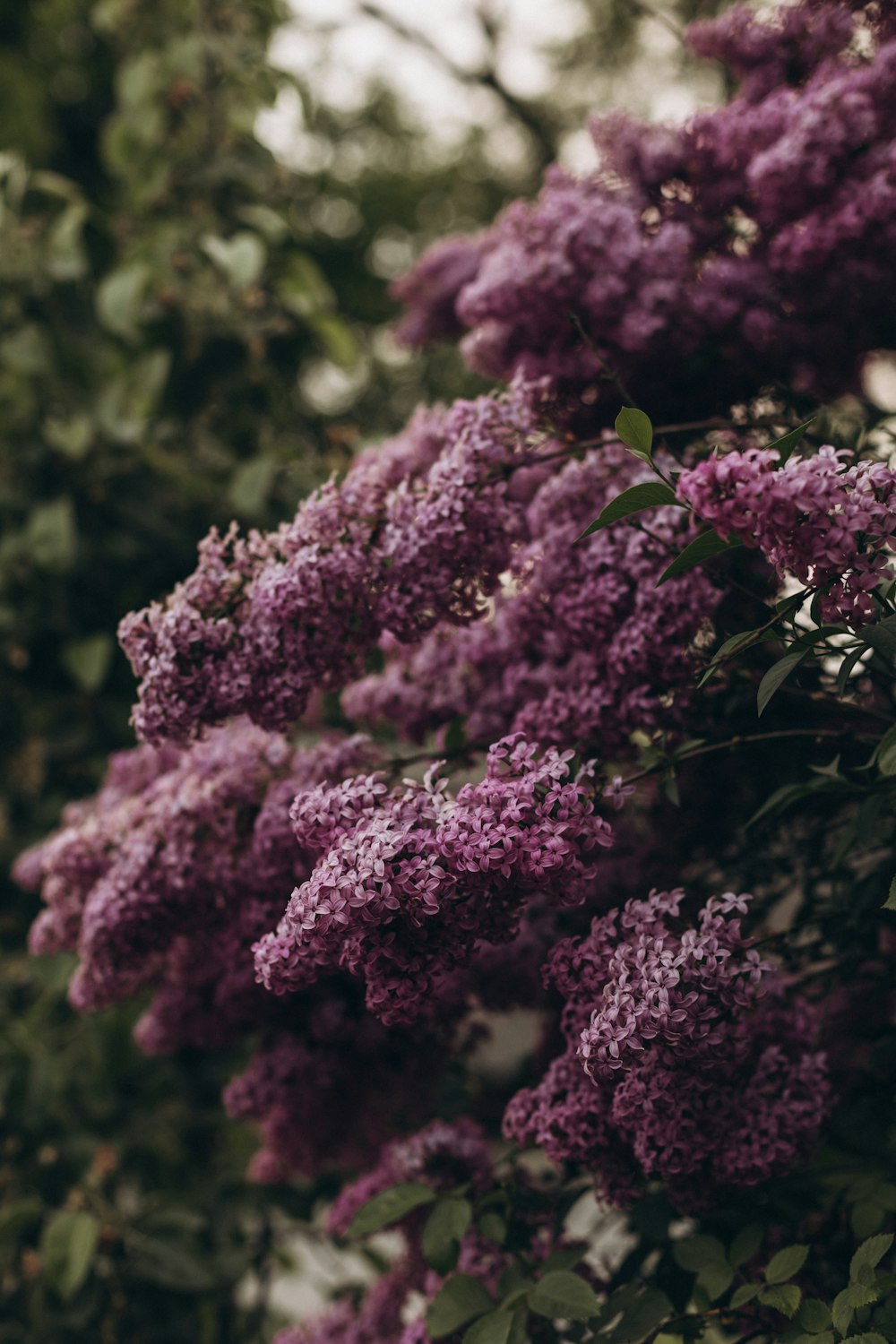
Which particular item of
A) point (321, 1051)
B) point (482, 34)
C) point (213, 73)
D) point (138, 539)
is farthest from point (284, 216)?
point (482, 34)

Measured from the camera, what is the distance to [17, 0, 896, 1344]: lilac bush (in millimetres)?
1057

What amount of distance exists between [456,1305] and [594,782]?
0.64 meters

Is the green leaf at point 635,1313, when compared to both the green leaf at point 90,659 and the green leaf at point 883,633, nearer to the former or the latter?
the green leaf at point 883,633

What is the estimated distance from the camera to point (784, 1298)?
1.08 m

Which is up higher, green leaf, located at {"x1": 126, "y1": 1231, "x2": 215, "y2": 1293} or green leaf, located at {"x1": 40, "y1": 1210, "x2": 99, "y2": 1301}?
green leaf, located at {"x1": 40, "y1": 1210, "x2": 99, "y2": 1301}

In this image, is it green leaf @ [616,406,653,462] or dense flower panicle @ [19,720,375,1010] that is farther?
dense flower panicle @ [19,720,375,1010]

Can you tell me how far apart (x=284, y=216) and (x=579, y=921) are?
196cm

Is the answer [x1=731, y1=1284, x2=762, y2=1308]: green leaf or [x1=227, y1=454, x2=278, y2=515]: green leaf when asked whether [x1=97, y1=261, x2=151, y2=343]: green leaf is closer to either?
[x1=227, y1=454, x2=278, y2=515]: green leaf

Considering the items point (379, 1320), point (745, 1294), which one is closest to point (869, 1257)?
point (745, 1294)

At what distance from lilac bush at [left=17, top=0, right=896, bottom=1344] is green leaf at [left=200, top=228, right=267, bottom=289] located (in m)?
0.76

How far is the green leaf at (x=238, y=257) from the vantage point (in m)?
2.23

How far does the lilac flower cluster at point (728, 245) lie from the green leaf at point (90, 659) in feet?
3.57

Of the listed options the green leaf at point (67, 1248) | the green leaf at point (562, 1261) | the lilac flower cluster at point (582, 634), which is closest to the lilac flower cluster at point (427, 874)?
the lilac flower cluster at point (582, 634)

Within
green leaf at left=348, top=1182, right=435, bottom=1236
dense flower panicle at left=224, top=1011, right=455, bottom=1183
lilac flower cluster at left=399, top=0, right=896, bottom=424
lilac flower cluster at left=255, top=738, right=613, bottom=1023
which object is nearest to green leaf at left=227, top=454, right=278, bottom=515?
lilac flower cluster at left=399, top=0, right=896, bottom=424
